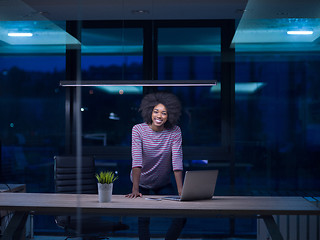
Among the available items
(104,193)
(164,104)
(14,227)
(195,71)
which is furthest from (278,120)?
(14,227)

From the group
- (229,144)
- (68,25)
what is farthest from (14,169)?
(229,144)

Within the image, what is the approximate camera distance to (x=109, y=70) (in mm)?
6176

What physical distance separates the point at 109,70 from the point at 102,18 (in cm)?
71

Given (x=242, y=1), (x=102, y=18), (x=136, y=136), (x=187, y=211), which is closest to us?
(x=187, y=211)

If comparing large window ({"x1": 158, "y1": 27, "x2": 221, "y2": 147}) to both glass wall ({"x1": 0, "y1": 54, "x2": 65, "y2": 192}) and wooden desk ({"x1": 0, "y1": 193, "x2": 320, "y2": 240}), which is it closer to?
glass wall ({"x1": 0, "y1": 54, "x2": 65, "y2": 192})

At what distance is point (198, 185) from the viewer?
12.1ft

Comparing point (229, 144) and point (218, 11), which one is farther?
point (229, 144)

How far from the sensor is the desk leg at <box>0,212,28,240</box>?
11.7 ft

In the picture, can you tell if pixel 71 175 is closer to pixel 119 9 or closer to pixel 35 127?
pixel 35 127

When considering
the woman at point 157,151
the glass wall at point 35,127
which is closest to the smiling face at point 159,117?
the woman at point 157,151

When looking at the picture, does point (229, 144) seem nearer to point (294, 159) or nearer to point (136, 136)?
point (294, 159)

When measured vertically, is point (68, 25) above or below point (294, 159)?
above

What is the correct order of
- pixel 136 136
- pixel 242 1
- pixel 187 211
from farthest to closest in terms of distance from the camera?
pixel 242 1, pixel 136 136, pixel 187 211

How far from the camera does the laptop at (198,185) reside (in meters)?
3.59
